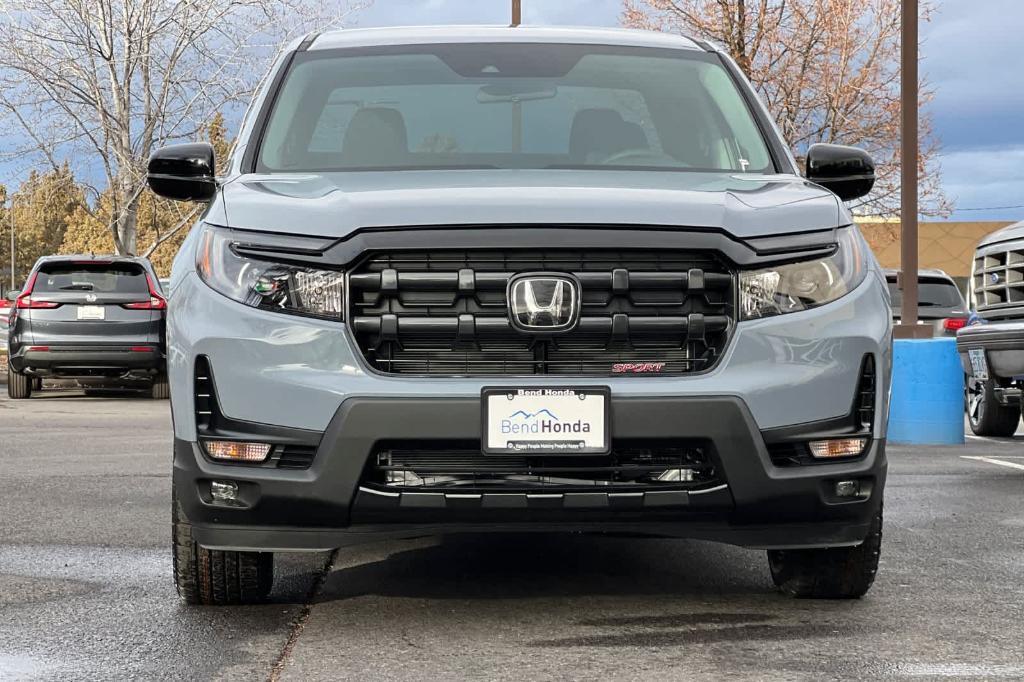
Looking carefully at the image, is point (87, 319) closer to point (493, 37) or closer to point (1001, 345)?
point (1001, 345)

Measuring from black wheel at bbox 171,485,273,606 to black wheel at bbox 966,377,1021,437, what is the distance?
9.55 m

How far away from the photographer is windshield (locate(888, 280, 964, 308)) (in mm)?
16750

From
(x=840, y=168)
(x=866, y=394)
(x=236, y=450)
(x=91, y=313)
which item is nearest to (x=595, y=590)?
(x=866, y=394)

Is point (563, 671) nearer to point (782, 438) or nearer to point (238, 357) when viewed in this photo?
point (782, 438)

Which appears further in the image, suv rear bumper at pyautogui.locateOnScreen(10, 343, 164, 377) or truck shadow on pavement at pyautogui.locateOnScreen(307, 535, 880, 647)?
suv rear bumper at pyautogui.locateOnScreen(10, 343, 164, 377)

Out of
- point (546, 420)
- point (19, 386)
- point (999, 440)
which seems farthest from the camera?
point (19, 386)

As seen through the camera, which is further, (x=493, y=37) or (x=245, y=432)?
(x=493, y=37)

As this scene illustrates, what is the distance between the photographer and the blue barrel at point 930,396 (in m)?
12.4

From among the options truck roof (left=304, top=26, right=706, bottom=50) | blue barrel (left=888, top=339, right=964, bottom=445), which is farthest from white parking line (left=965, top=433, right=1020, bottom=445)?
truck roof (left=304, top=26, right=706, bottom=50)

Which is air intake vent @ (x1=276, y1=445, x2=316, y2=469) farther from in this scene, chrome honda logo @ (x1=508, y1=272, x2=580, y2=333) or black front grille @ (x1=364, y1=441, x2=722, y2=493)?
chrome honda logo @ (x1=508, y1=272, x2=580, y2=333)

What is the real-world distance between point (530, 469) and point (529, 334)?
0.40m

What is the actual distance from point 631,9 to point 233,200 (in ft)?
95.8

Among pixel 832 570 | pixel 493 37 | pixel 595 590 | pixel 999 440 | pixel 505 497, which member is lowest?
pixel 999 440

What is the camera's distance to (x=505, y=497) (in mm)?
4492
